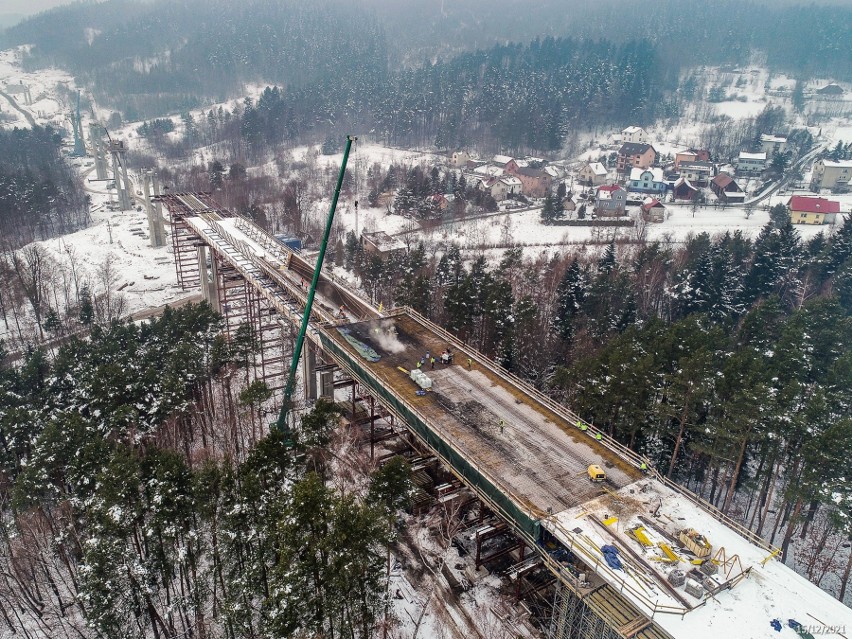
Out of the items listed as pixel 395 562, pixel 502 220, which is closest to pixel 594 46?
pixel 502 220

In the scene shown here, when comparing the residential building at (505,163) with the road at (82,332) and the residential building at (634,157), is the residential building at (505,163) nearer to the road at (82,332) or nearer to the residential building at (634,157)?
the residential building at (634,157)

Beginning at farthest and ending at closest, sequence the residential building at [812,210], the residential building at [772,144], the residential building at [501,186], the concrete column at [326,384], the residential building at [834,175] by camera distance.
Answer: the residential building at [772,144] → the residential building at [834,175] → the residential building at [501,186] → the residential building at [812,210] → the concrete column at [326,384]

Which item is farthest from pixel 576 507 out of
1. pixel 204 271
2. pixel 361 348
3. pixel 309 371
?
pixel 204 271

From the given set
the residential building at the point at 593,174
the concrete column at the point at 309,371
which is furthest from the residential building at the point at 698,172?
the concrete column at the point at 309,371

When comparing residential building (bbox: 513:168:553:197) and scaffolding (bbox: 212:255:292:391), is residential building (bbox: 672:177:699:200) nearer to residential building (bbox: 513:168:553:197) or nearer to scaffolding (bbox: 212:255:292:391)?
residential building (bbox: 513:168:553:197)

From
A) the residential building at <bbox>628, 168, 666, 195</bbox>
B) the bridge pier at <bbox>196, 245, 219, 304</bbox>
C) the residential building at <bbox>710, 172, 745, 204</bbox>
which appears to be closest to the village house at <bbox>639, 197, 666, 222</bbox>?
the residential building at <bbox>628, 168, 666, 195</bbox>

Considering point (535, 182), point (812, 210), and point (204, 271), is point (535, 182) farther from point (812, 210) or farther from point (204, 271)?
point (204, 271)
